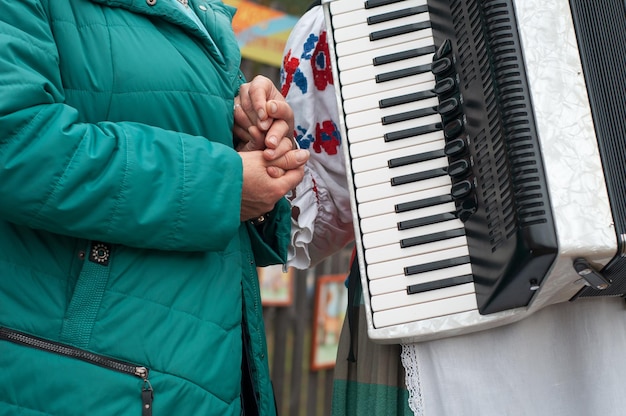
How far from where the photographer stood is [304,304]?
3.85m

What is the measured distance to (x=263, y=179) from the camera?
4.91ft

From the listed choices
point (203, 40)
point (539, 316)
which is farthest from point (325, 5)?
point (539, 316)

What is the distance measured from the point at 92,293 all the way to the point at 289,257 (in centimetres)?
64

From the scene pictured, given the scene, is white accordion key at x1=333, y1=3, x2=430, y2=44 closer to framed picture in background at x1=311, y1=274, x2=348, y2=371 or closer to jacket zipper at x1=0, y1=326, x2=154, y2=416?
jacket zipper at x1=0, y1=326, x2=154, y2=416

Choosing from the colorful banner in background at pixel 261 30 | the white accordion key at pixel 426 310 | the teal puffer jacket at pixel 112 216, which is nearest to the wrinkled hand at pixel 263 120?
the teal puffer jacket at pixel 112 216

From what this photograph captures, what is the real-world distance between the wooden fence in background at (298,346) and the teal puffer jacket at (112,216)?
2.30 meters

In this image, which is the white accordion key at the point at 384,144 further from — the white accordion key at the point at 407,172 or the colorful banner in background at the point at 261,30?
the colorful banner in background at the point at 261,30

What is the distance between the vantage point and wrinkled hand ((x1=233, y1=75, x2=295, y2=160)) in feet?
5.04

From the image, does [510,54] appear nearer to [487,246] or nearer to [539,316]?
[487,246]

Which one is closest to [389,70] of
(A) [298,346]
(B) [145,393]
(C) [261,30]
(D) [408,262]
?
(D) [408,262]

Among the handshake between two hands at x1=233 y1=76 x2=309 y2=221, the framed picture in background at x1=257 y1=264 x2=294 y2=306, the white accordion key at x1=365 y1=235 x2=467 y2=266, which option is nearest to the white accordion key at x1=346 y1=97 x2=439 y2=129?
the handshake between two hands at x1=233 y1=76 x2=309 y2=221

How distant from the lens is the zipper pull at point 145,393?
4.35ft

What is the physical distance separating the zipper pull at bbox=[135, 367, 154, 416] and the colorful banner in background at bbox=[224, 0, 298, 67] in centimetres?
217

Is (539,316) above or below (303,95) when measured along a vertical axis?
below
